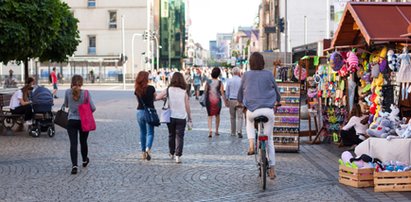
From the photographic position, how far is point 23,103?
56.4ft

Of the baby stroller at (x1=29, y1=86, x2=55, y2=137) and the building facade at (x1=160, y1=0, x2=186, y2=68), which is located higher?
the building facade at (x1=160, y1=0, x2=186, y2=68)

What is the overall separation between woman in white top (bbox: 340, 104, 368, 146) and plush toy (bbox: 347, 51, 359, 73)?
2.55ft

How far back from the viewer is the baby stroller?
55.2 feet

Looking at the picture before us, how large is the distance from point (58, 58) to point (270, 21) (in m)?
65.1

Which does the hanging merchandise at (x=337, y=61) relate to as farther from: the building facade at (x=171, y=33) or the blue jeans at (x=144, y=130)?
the building facade at (x=171, y=33)

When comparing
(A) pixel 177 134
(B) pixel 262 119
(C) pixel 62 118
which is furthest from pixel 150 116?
(B) pixel 262 119

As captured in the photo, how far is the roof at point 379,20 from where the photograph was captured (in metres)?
11.4

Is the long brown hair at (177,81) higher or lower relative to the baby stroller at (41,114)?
higher

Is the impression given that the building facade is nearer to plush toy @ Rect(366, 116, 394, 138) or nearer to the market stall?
the market stall

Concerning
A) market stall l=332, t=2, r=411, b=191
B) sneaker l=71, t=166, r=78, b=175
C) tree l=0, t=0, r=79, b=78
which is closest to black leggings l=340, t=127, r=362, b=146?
market stall l=332, t=2, r=411, b=191

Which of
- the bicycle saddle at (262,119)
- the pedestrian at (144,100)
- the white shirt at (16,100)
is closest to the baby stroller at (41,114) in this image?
the white shirt at (16,100)

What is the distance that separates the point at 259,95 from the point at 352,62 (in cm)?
425

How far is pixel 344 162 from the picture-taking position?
9.94 meters

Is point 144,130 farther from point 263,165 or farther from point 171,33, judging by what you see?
point 171,33
